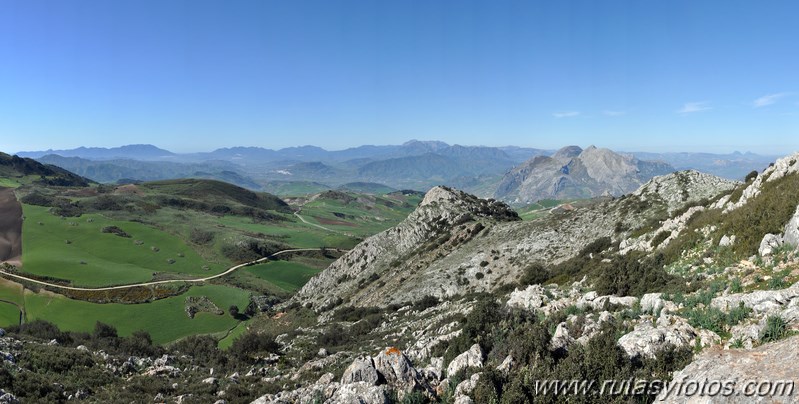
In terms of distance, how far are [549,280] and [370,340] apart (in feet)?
59.0

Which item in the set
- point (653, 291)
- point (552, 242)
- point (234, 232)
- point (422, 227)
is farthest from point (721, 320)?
point (234, 232)

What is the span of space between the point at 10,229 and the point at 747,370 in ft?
576

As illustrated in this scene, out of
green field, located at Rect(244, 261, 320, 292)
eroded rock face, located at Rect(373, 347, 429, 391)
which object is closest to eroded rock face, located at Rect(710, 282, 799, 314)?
eroded rock face, located at Rect(373, 347, 429, 391)

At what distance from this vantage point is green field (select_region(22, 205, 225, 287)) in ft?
306

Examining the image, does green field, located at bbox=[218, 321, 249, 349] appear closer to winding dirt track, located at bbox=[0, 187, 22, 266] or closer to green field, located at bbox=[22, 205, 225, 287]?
green field, located at bbox=[22, 205, 225, 287]

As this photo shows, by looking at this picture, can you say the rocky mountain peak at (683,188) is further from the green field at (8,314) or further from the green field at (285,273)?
the green field at (8,314)

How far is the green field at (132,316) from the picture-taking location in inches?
2741

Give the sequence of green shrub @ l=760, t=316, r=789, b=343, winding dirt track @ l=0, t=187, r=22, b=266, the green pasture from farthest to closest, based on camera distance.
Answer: the green pasture
winding dirt track @ l=0, t=187, r=22, b=266
green shrub @ l=760, t=316, r=789, b=343

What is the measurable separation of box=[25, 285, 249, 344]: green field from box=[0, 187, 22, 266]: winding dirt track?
30.7 metres

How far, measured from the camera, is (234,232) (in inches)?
6033

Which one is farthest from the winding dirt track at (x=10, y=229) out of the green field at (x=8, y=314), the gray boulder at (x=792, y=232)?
the gray boulder at (x=792, y=232)

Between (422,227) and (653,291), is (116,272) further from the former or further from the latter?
(653,291)

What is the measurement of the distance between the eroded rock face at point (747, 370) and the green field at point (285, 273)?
102 metres

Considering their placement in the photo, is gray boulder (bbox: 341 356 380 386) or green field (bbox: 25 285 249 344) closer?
gray boulder (bbox: 341 356 380 386)
